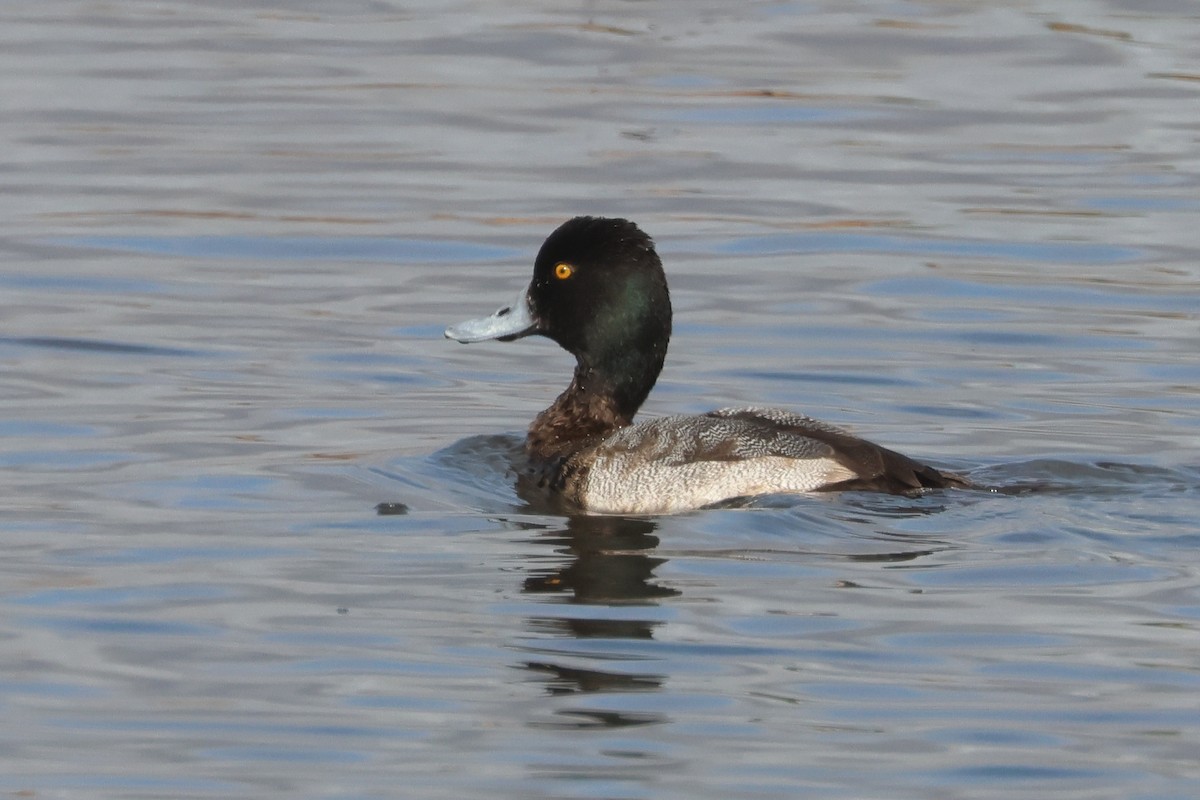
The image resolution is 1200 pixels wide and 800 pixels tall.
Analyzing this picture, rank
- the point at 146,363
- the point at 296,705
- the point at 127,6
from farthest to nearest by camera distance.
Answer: the point at 127,6
the point at 146,363
the point at 296,705

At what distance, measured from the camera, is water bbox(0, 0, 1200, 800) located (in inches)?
237

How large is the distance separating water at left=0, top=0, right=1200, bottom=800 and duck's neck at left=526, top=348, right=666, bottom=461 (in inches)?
8.6

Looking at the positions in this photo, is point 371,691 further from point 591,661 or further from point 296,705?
point 591,661

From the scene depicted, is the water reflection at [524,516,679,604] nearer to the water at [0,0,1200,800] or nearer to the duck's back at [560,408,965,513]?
the water at [0,0,1200,800]

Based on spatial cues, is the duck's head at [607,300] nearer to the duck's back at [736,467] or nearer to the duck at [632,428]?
the duck at [632,428]

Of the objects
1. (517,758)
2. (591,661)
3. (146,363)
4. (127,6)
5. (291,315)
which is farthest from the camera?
(127,6)

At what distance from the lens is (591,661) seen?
6.55m

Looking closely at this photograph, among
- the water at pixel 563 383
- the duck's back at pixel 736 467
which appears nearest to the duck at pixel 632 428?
the duck's back at pixel 736 467

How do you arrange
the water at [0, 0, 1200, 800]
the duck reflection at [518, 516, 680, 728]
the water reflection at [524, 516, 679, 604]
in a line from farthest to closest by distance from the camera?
the water reflection at [524, 516, 679, 604] < the duck reflection at [518, 516, 680, 728] < the water at [0, 0, 1200, 800]

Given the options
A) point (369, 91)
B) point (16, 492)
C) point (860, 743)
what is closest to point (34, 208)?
point (369, 91)

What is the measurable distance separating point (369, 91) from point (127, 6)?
14.4ft

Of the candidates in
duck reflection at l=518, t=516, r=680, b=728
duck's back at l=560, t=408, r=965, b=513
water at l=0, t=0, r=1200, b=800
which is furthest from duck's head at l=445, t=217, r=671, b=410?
duck reflection at l=518, t=516, r=680, b=728

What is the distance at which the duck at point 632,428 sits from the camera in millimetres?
8469

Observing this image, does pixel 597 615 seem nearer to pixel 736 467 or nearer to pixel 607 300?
pixel 736 467
